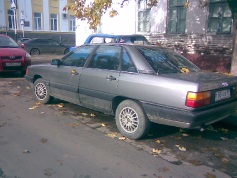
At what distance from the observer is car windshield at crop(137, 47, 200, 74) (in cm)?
412

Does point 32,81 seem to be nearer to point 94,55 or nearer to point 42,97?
point 42,97

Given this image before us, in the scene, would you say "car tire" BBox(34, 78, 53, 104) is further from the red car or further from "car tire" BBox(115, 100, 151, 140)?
the red car

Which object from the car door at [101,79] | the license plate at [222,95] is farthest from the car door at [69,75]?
the license plate at [222,95]

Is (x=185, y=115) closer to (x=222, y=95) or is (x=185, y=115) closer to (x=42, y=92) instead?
(x=222, y=95)

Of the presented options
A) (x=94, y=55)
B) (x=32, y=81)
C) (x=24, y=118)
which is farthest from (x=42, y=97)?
(x=94, y=55)

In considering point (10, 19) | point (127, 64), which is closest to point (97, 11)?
point (127, 64)

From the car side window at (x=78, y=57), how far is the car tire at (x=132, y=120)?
1334mm

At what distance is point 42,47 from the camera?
2136 cm

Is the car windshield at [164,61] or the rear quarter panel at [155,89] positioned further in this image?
the car windshield at [164,61]

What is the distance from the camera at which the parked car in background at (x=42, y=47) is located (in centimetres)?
2076

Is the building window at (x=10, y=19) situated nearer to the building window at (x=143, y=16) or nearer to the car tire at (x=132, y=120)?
the building window at (x=143, y=16)

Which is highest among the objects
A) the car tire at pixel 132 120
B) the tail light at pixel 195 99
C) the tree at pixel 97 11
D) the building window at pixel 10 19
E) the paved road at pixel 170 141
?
the building window at pixel 10 19

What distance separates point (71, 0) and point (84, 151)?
597 centimetres

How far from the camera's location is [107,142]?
3.99 metres
